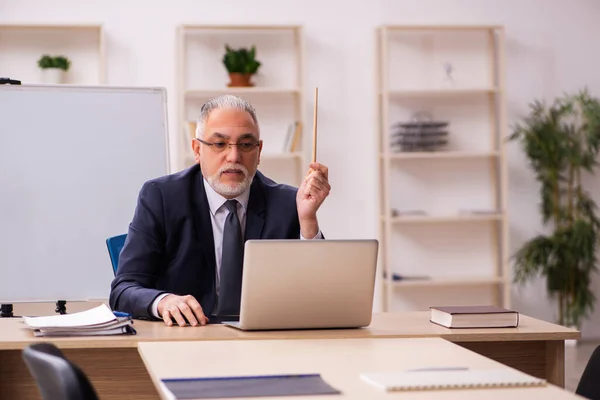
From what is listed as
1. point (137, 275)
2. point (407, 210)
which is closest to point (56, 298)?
point (137, 275)

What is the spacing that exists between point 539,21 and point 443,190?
1.33m

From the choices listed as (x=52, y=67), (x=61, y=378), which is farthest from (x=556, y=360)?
(x=52, y=67)

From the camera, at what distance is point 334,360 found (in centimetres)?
187

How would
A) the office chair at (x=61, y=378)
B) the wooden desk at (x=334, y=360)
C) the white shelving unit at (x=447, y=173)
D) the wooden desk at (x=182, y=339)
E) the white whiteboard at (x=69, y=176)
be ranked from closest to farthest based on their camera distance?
the office chair at (x=61, y=378) → the wooden desk at (x=334, y=360) → the wooden desk at (x=182, y=339) → the white whiteboard at (x=69, y=176) → the white shelving unit at (x=447, y=173)

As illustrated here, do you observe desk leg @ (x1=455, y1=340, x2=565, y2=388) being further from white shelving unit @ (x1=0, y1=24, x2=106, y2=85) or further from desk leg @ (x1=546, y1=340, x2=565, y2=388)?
white shelving unit @ (x1=0, y1=24, x2=106, y2=85)

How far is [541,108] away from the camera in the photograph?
6.17m

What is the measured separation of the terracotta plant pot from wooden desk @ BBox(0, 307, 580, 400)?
3592 mm

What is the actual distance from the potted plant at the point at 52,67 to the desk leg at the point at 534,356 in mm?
4045

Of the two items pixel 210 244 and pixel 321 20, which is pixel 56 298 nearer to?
pixel 210 244

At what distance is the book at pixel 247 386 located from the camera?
59.5 inches

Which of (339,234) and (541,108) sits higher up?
(541,108)

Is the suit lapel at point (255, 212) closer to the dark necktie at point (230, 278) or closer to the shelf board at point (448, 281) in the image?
the dark necktie at point (230, 278)

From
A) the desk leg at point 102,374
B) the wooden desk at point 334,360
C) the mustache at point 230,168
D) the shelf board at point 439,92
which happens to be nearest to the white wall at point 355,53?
the shelf board at point 439,92

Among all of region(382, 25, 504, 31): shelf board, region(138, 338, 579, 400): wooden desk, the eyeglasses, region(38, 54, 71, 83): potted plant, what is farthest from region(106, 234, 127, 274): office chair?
region(382, 25, 504, 31): shelf board
